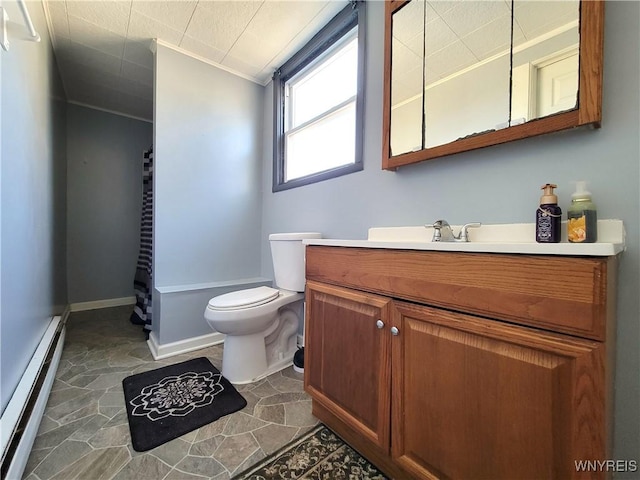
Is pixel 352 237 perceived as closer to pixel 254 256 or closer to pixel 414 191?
pixel 414 191

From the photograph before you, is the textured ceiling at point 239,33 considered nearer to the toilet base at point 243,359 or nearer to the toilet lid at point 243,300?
the toilet lid at point 243,300

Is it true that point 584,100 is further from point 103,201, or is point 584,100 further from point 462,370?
point 103,201

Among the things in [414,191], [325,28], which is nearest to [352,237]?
[414,191]

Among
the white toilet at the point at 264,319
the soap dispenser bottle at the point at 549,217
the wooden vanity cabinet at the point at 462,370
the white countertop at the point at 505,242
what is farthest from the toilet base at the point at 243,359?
the soap dispenser bottle at the point at 549,217

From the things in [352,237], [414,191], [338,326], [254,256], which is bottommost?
[338,326]

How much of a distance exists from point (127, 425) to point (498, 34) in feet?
7.30

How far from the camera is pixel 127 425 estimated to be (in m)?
1.19

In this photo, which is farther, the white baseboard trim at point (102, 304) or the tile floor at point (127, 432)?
the white baseboard trim at point (102, 304)

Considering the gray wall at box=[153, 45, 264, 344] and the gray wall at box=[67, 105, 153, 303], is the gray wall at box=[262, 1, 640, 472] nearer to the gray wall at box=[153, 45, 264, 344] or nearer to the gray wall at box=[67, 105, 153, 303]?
the gray wall at box=[153, 45, 264, 344]

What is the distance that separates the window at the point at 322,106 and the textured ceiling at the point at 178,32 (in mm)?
110

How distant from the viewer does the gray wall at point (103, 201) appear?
291cm

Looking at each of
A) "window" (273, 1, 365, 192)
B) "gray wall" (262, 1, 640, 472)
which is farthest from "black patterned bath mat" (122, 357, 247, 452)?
"window" (273, 1, 365, 192)

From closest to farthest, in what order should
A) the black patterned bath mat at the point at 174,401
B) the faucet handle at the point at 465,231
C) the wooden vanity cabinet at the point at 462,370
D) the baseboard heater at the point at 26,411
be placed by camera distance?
the wooden vanity cabinet at the point at 462,370
the baseboard heater at the point at 26,411
the faucet handle at the point at 465,231
the black patterned bath mat at the point at 174,401

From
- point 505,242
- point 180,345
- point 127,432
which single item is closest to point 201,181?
point 180,345
